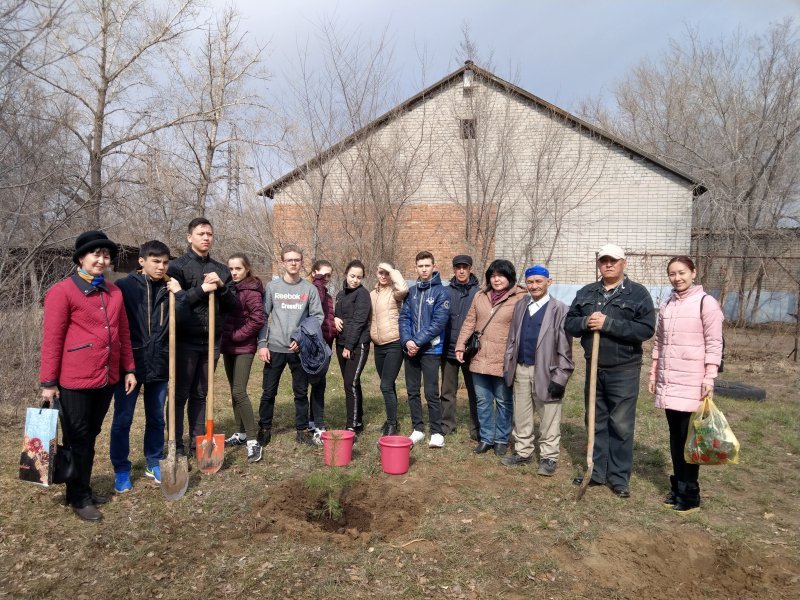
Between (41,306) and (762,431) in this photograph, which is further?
(41,306)

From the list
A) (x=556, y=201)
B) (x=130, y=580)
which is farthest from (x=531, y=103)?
(x=130, y=580)

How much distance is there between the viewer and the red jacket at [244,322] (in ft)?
17.1

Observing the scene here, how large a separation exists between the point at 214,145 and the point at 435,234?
24.4ft

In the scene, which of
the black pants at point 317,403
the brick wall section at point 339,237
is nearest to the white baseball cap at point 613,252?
the black pants at point 317,403

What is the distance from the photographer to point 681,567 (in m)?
3.41

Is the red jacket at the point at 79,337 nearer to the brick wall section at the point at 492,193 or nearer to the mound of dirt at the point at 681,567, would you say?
the mound of dirt at the point at 681,567

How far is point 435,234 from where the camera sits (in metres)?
16.3

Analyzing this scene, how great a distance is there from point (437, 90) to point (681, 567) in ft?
47.6

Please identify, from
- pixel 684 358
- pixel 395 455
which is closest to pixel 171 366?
pixel 395 455

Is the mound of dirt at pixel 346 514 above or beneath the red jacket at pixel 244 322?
beneath

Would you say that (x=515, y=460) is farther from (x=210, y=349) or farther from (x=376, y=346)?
(x=210, y=349)

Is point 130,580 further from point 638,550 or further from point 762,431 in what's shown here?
point 762,431

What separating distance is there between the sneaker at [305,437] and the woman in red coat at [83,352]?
2016 millimetres

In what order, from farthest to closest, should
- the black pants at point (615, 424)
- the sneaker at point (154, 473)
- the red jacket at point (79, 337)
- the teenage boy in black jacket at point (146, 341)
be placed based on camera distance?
1. the sneaker at point (154, 473)
2. the black pants at point (615, 424)
3. the teenage boy in black jacket at point (146, 341)
4. the red jacket at point (79, 337)
